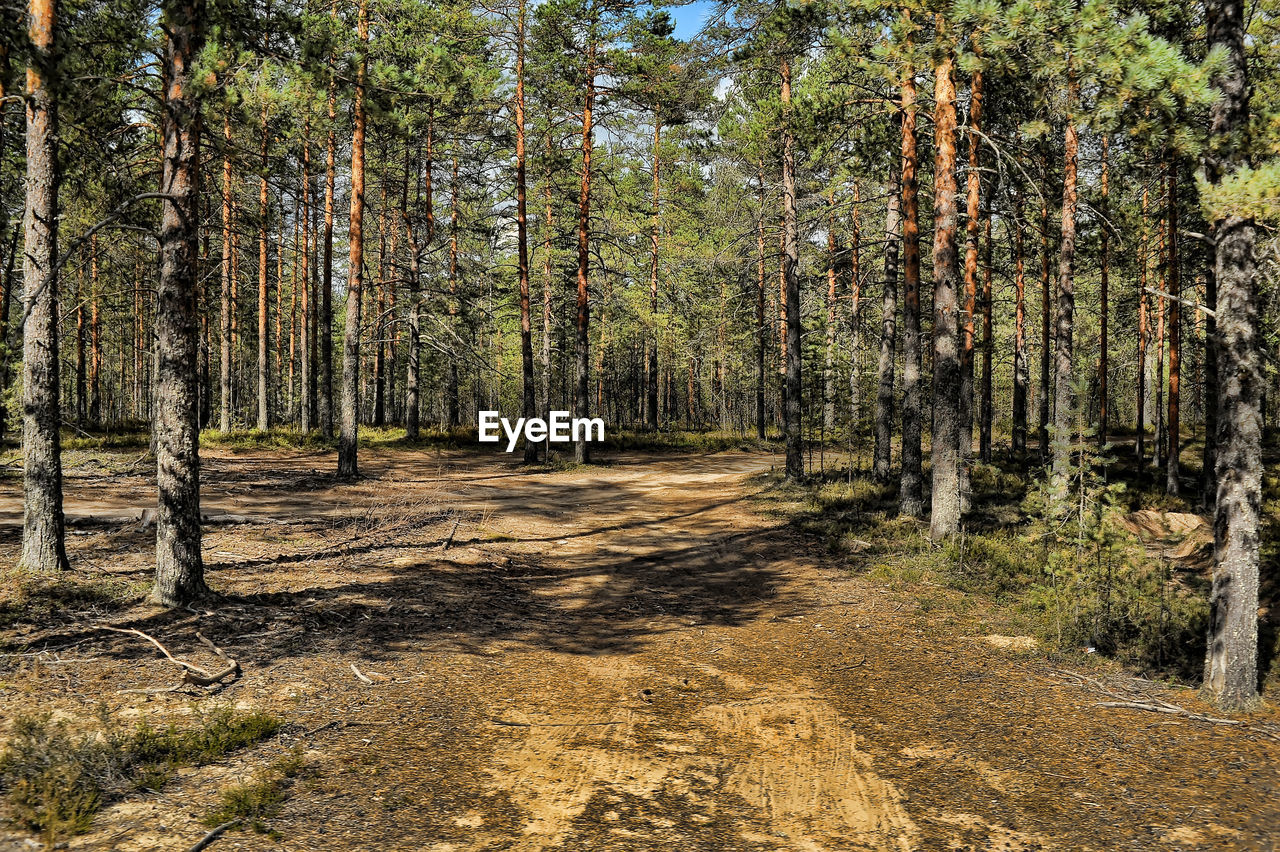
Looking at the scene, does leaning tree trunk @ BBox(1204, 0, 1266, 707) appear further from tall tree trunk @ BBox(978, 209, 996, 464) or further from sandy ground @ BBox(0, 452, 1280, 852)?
tall tree trunk @ BBox(978, 209, 996, 464)

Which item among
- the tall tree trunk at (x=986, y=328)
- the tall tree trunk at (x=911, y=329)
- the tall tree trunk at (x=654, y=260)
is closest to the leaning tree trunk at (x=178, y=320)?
the tall tree trunk at (x=911, y=329)

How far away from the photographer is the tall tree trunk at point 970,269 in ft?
47.7

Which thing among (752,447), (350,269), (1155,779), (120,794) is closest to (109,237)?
(350,269)

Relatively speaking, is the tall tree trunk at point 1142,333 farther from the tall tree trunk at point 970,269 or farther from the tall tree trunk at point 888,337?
the tall tree trunk at point 888,337

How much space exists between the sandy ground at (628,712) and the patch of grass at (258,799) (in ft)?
0.31

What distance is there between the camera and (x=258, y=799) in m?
4.22

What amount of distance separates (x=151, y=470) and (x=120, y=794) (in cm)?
1600

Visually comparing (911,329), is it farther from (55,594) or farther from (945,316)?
(55,594)

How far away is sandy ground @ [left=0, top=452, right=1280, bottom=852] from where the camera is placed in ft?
13.8

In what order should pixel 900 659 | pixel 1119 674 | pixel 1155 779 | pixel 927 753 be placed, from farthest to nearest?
pixel 900 659 → pixel 1119 674 → pixel 927 753 → pixel 1155 779

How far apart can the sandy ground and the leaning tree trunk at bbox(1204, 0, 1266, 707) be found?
0.60 meters

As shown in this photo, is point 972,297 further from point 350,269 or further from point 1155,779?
point 350,269

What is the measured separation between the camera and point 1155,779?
4.85 meters

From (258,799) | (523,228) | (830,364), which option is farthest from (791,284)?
(258,799)
